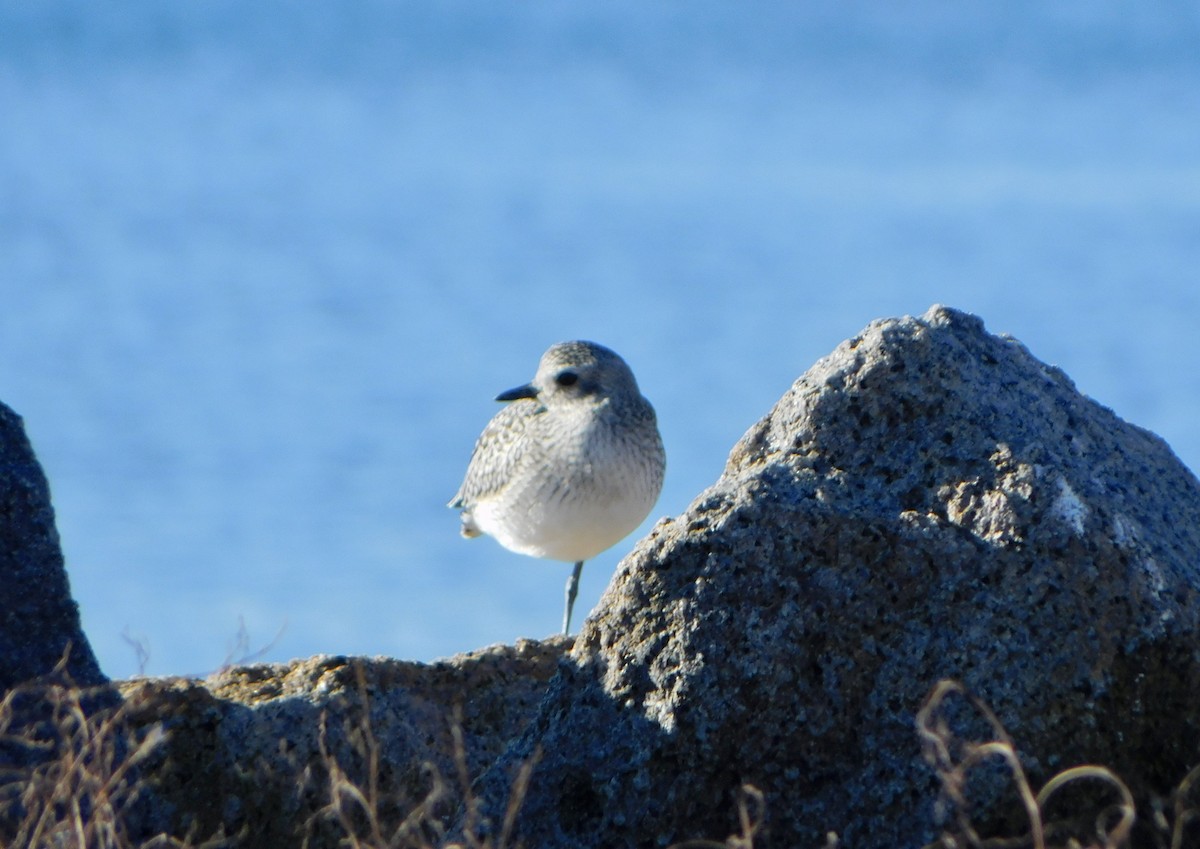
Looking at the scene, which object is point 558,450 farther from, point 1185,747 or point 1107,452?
point 1185,747

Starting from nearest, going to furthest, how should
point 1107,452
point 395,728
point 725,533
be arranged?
point 725,533 < point 1107,452 < point 395,728

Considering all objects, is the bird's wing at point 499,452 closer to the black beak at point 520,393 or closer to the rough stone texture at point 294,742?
the black beak at point 520,393

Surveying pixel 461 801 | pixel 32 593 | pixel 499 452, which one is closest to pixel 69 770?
pixel 461 801

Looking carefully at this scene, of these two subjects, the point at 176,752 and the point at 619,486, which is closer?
the point at 176,752

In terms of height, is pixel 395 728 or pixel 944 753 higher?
pixel 395 728

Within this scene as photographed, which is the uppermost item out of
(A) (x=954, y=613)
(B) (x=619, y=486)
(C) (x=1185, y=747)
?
(B) (x=619, y=486)

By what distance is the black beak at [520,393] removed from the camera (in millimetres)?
11992

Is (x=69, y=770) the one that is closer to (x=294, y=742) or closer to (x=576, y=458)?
(x=294, y=742)

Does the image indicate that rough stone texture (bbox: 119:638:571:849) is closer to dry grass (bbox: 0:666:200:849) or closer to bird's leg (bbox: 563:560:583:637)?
dry grass (bbox: 0:666:200:849)

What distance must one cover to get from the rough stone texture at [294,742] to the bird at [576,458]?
4682mm

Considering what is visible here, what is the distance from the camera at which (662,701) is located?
505 cm

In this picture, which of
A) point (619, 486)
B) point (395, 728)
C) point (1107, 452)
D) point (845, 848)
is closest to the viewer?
point (845, 848)

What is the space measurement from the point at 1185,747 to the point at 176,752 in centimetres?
315

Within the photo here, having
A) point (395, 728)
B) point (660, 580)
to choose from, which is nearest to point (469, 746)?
point (395, 728)
